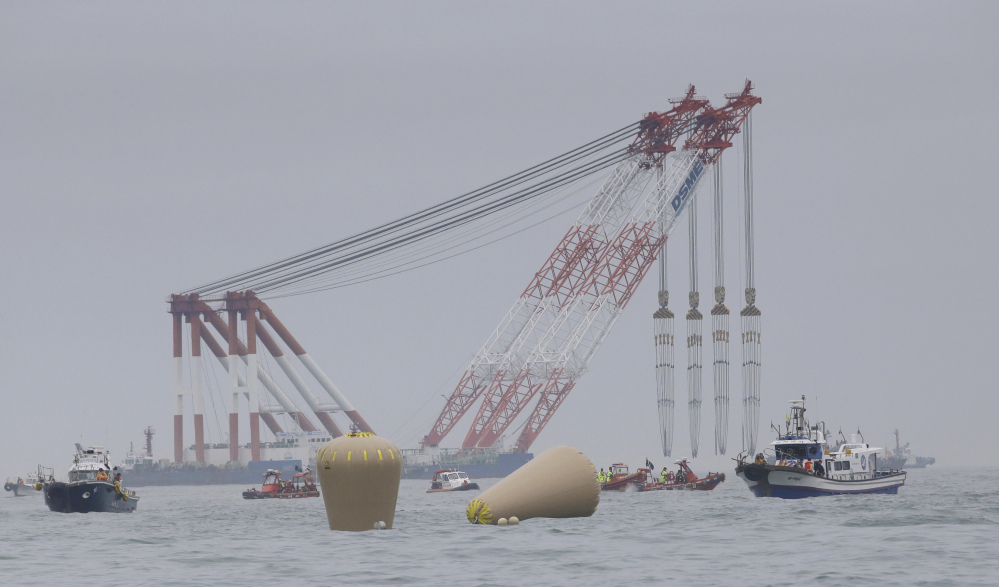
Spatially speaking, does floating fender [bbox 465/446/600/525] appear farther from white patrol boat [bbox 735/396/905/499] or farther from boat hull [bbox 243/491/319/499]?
boat hull [bbox 243/491/319/499]

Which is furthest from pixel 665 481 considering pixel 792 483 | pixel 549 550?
pixel 549 550

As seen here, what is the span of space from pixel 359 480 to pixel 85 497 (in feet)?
122

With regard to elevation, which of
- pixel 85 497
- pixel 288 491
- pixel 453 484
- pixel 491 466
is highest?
pixel 85 497

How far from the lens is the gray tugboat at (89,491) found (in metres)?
83.8

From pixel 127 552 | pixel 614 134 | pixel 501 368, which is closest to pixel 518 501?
pixel 127 552

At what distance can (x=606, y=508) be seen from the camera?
76.6 meters

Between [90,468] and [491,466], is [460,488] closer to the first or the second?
[90,468]

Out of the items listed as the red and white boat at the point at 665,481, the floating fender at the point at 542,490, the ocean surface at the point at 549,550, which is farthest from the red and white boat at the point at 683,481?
the floating fender at the point at 542,490

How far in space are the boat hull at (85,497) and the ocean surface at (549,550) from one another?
11.3m

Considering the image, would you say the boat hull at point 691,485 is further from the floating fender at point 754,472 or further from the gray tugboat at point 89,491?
the gray tugboat at point 89,491

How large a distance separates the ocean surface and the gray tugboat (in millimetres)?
11334

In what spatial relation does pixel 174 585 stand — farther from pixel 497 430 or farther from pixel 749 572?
pixel 497 430

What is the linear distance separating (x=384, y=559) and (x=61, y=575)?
1015cm

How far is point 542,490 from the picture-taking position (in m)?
58.0
